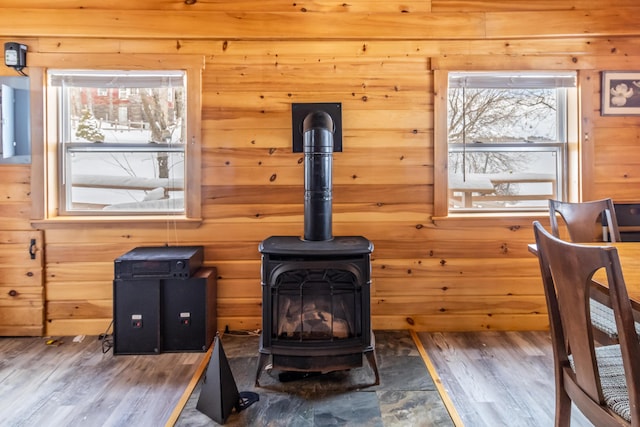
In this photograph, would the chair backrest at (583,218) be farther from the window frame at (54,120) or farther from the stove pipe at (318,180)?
the window frame at (54,120)

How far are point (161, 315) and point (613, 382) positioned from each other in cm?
235

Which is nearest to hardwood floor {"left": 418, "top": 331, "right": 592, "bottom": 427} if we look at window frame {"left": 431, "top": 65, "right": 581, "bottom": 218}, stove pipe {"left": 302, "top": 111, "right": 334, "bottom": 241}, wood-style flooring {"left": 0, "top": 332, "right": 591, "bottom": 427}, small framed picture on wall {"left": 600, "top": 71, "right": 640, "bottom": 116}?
wood-style flooring {"left": 0, "top": 332, "right": 591, "bottom": 427}

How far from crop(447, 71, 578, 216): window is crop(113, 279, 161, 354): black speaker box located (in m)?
2.20

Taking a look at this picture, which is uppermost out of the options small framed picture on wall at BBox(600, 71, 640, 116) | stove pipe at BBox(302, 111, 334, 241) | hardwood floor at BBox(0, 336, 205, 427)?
small framed picture on wall at BBox(600, 71, 640, 116)

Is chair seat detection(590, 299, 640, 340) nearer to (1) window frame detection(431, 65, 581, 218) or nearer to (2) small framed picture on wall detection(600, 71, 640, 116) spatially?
(1) window frame detection(431, 65, 581, 218)

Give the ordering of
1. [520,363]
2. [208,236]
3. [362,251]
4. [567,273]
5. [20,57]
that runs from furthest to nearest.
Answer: [208,236] → [20,57] → [520,363] → [362,251] → [567,273]

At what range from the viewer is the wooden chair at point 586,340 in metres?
1.03

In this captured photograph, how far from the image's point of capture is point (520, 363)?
7.97 ft

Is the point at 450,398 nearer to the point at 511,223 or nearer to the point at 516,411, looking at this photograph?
the point at 516,411

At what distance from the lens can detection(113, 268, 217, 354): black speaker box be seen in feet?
8.27

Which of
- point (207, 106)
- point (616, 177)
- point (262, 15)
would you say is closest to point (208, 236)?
point (207, 106)

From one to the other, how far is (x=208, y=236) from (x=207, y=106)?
3.07 ft

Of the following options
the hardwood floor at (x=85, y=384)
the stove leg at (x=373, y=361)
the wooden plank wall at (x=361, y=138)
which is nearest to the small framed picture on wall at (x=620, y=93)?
the wooden plank wall at (x=361, y=138)

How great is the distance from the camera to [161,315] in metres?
2.56
